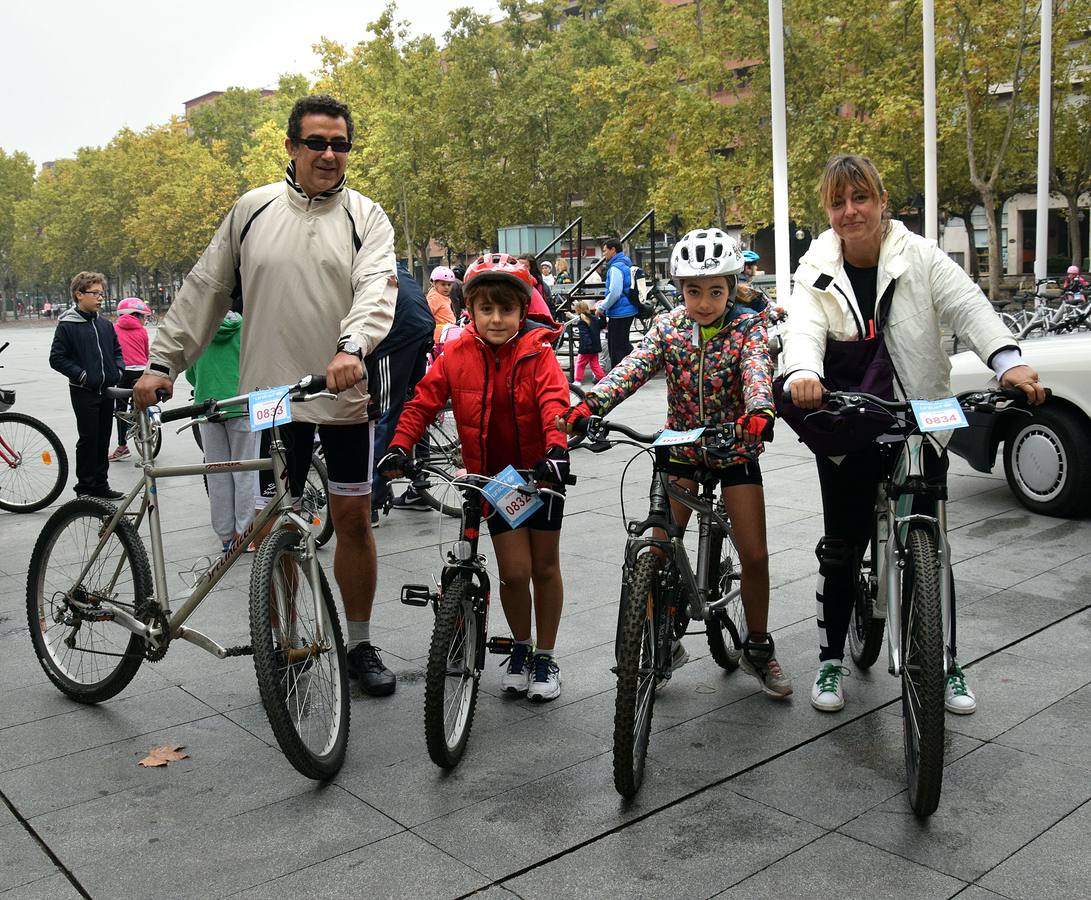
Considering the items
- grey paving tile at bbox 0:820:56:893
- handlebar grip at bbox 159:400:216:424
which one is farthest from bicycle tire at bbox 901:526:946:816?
grey paving tile at bbox 0:820:56:893

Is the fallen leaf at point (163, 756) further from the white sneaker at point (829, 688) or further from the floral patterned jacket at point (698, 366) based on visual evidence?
the white sneaker at point (829, 688)

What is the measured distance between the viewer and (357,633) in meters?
4.66

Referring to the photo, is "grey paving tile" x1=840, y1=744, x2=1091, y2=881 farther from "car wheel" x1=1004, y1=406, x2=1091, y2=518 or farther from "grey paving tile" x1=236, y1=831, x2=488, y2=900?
"car wheel" x1=1004, y1=406, x2=1091, y2=518

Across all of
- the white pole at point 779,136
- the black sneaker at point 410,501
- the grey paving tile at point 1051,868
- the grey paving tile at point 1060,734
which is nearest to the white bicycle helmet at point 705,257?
the grey paving tile at point 1060,734

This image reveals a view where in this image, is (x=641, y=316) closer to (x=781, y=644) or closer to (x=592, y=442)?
(x=781, y=644)

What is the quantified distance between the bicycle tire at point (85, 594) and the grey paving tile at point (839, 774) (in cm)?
226

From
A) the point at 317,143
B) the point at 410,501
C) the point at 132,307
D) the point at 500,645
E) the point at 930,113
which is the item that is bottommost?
the point at 410,501

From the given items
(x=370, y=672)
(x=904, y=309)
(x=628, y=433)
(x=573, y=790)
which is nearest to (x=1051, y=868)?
(x=573, y=790)

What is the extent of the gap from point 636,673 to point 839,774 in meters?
0.80

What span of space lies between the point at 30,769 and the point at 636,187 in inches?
1805

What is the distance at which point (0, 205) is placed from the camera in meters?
99.9

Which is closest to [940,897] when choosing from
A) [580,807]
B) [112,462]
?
[580,807]

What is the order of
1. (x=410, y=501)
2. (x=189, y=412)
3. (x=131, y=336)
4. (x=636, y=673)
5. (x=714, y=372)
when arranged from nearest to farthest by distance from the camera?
(x=636, y=673)
(x=189, y=412)
(x=714, y=372)
(x=410, y=501)
(x=131, y=336)

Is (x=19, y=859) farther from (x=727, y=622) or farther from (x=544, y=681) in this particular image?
(x=727, y=622)
